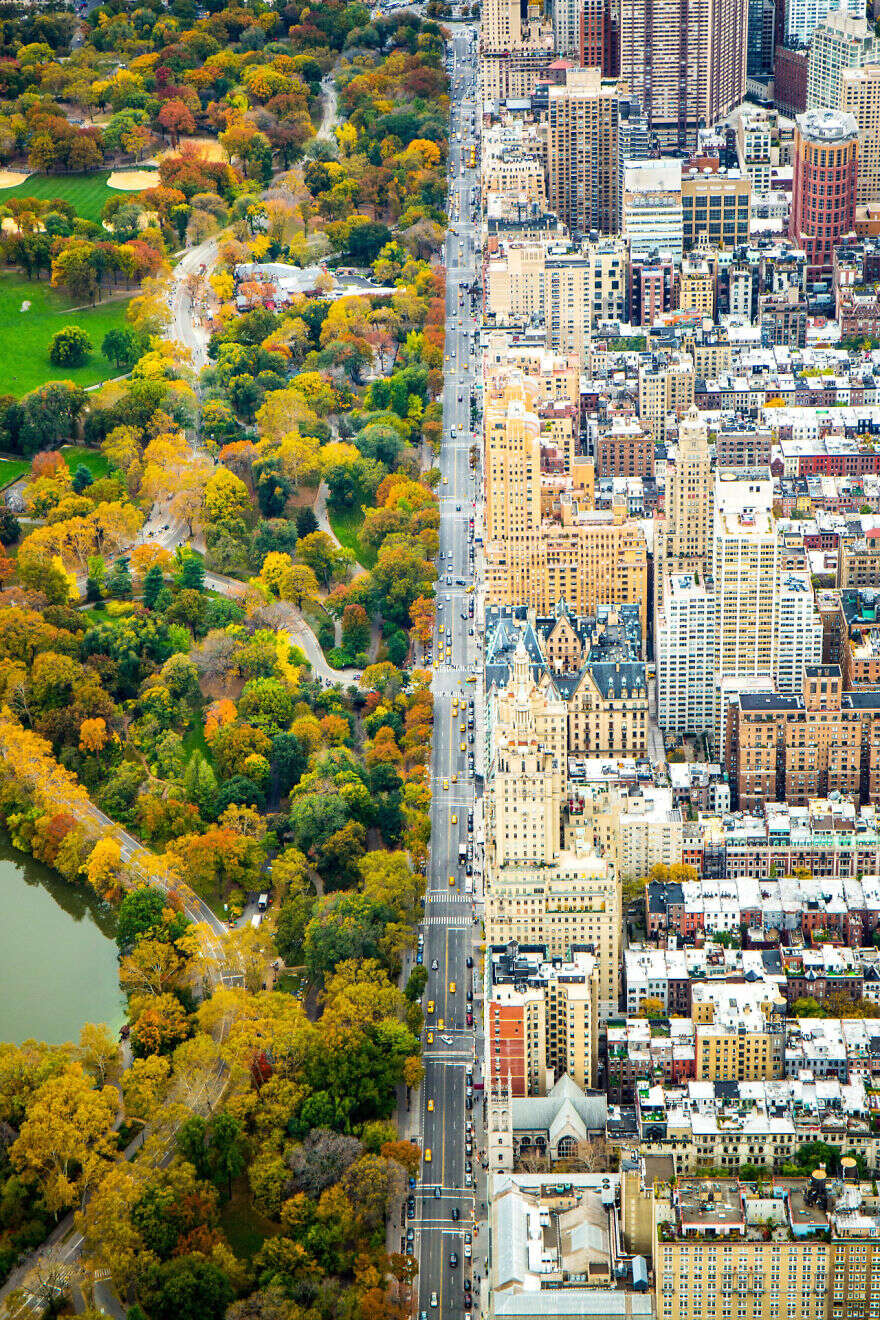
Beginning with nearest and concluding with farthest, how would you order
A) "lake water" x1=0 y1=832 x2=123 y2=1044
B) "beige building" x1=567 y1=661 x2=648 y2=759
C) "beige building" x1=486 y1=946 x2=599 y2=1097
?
"beige building" x1=486 y1=946 x2=599 y2=1097 → "lake water" x1=0 y1=832 x2=123 y2=1044 → "beige building" x1=567 y1=661 x2=648 y2=759

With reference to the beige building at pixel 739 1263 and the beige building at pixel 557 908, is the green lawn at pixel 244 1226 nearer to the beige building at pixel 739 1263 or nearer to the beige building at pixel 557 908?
the beige building at pixel 557 908

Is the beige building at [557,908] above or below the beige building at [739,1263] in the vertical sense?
above

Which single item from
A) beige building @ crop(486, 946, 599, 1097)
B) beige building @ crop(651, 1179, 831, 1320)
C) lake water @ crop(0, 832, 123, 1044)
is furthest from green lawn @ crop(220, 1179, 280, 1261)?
beige building @ crop(651, 1179, 831, 1320)

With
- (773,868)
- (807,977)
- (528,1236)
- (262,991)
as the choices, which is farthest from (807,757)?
(528,1236)

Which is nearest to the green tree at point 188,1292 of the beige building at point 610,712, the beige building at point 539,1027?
the beige building at point 539,1027

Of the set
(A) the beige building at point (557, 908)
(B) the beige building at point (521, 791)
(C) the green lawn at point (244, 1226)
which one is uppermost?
(B) the beige building at point (521, 791)

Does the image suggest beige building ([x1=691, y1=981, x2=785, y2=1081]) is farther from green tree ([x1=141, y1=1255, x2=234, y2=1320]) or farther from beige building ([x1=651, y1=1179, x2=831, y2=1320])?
green tree ([x1=141, y1=1255, x2=234, y2=1320])
